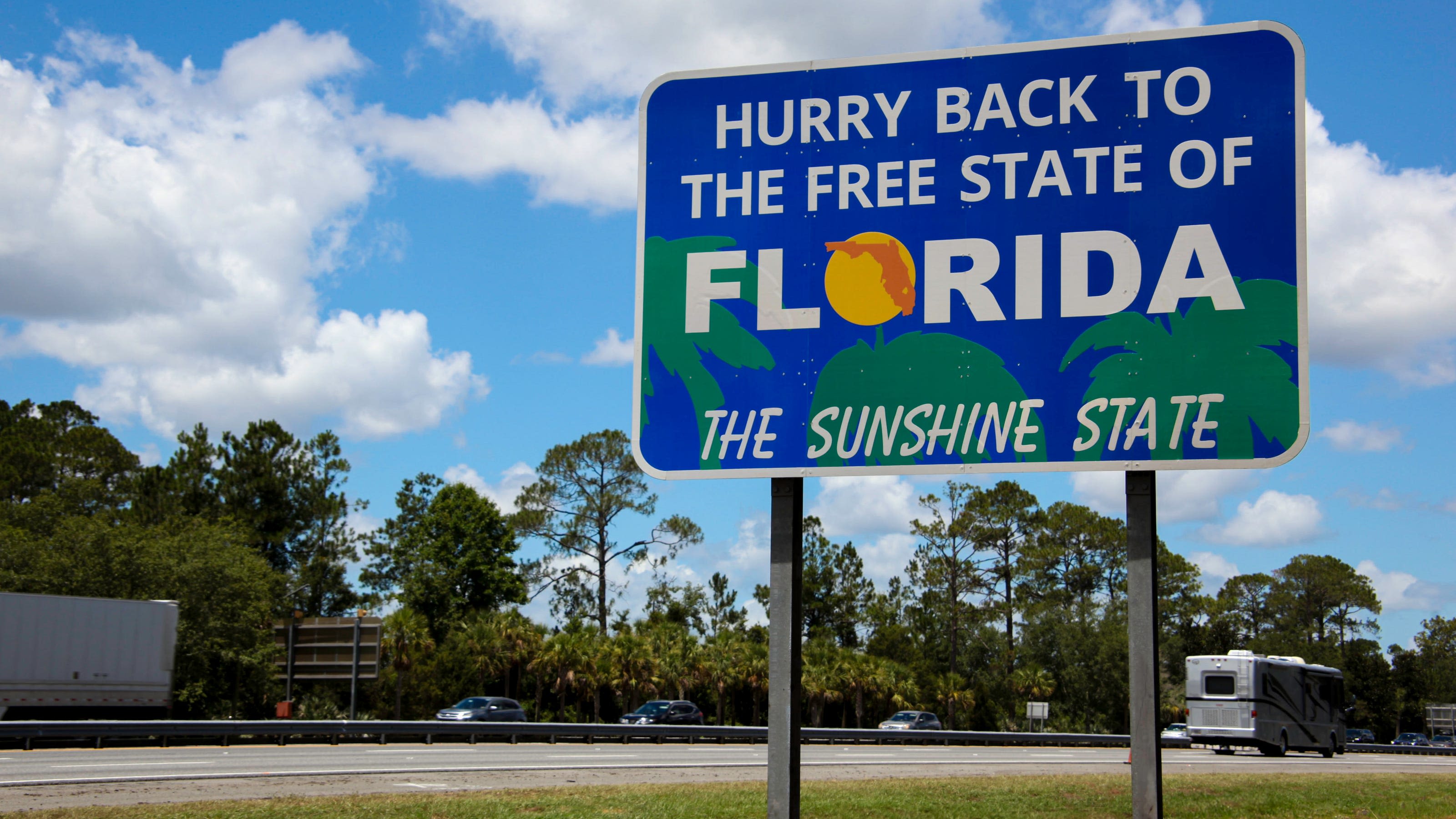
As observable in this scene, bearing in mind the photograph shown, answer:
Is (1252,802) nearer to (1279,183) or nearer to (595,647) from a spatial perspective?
(1279,183)

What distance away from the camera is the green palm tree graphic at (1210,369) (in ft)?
22.5

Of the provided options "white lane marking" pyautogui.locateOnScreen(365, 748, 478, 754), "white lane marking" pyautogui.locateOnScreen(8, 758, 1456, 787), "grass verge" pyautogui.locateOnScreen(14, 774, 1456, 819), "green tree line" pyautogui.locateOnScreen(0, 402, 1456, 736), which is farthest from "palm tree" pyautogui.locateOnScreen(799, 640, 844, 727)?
"grass verge" pyautogui.locateOnScreen(14, 774, 1456, 819)

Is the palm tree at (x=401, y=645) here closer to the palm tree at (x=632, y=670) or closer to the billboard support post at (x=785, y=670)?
the palm tree at (x=632, y=670)

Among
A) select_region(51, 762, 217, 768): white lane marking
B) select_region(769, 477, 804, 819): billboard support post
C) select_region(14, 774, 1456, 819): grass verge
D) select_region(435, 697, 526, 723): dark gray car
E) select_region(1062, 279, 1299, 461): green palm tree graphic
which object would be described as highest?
select_region(1062, 279, 1299, 461): green palm tree graphic

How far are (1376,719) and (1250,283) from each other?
9216cm

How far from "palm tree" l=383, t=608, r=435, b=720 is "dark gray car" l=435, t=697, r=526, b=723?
9.35m

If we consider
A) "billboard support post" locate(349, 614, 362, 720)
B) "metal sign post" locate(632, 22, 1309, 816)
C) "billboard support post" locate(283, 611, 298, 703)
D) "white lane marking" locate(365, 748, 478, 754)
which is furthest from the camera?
"billboard support post" locate(283, 611, 298, 703)

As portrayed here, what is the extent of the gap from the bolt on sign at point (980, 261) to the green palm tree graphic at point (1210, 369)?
0.04 feet

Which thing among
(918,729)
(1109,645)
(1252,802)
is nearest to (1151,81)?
(1252,802)

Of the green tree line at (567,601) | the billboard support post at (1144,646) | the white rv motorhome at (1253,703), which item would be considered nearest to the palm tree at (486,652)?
the green tree line at (567,601)

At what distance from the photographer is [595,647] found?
2039 inches

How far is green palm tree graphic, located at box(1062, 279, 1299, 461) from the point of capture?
6.87 metres

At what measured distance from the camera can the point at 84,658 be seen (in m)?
28.4

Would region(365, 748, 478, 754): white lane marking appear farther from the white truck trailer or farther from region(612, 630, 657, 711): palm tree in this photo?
region(612, 630, 657, 711): palm tree
